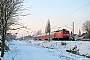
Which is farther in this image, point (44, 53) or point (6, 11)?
point (44, 53)

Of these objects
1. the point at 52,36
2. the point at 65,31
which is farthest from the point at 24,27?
the point at 52,36

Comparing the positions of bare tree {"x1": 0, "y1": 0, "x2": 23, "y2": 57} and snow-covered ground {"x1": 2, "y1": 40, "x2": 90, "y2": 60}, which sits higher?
bare tree {"x1": 0, "y1": 0, "x2": 23, "y2": 57}

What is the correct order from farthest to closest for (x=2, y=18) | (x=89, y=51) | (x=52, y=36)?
(x=52, y=36) < (x=89, y=51) < (x=2, y=18)

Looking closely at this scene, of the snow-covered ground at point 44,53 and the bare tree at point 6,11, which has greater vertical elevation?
the bare tree at point 6,11

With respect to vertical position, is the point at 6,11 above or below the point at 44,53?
above

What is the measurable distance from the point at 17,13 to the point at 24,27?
1524 mm

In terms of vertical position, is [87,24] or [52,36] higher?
[87,24]

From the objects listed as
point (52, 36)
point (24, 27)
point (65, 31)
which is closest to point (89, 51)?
point (24, 27)

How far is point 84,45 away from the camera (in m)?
37.3

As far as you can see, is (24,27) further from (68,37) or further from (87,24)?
(87,24)

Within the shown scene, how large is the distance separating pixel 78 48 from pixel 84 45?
5.12ft

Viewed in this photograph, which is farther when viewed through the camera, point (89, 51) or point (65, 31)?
point (65, 31)

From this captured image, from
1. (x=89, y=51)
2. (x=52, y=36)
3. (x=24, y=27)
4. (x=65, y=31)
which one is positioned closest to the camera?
(x=24, y=27)

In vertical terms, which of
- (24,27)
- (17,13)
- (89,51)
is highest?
(17,13)
